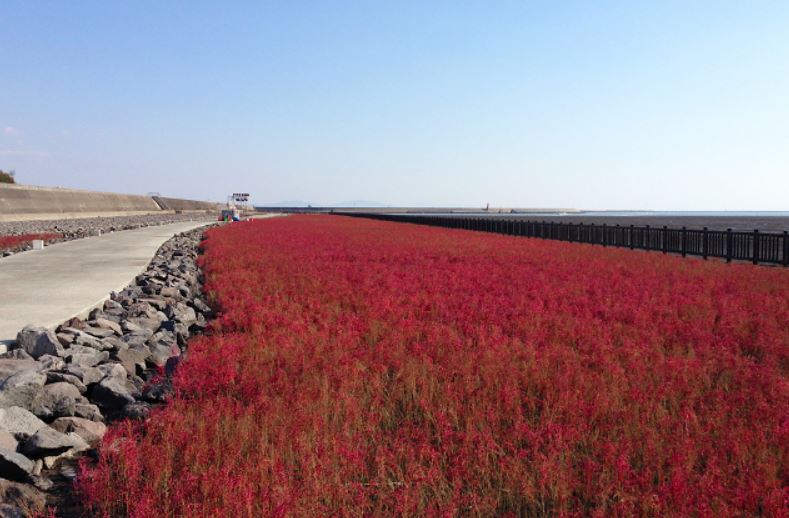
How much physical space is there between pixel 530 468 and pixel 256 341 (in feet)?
13.2

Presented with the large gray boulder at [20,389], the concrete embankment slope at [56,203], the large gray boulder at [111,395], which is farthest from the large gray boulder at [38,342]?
the concrete embankment slope at [56,203]

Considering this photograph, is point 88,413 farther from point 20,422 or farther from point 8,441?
point 8,441

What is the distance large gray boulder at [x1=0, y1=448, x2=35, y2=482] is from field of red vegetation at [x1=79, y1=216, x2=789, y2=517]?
1.33ft

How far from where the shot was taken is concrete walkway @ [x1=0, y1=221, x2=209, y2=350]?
29.8 ft

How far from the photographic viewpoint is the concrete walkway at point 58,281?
29.8 feet

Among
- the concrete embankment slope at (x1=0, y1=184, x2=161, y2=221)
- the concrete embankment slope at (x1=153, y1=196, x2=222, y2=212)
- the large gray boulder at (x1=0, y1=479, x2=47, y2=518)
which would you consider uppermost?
the concrete embankment slope at (x1=153, y1=196, x2=222, y2=212)

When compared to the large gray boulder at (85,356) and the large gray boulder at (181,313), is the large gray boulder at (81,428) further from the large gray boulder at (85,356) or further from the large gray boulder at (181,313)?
the large gray boulder at (181,313)

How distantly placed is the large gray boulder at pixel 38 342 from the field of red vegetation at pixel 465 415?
1568 millimetres

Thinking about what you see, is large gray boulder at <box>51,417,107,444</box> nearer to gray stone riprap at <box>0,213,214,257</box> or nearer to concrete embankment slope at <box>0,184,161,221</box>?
gray stone riprap at <box>0,213,214,257</box>

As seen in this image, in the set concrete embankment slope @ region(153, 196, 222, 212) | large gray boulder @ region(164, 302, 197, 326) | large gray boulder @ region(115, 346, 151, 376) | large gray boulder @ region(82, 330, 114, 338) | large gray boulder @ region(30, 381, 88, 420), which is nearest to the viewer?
large gray boulder @ region(30, 381, 88, 420)

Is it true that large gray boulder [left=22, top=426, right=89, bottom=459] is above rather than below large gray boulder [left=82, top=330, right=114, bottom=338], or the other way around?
below

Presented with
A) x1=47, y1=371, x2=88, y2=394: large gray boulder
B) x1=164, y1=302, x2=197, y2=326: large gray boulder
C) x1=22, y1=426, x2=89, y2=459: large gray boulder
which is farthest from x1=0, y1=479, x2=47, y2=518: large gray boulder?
x1=164, y1=302, x2=197, y2=326: large gray boulder

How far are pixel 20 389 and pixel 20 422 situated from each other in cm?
69

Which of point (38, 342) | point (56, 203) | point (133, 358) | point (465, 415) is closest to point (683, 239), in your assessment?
point (465, 415)
